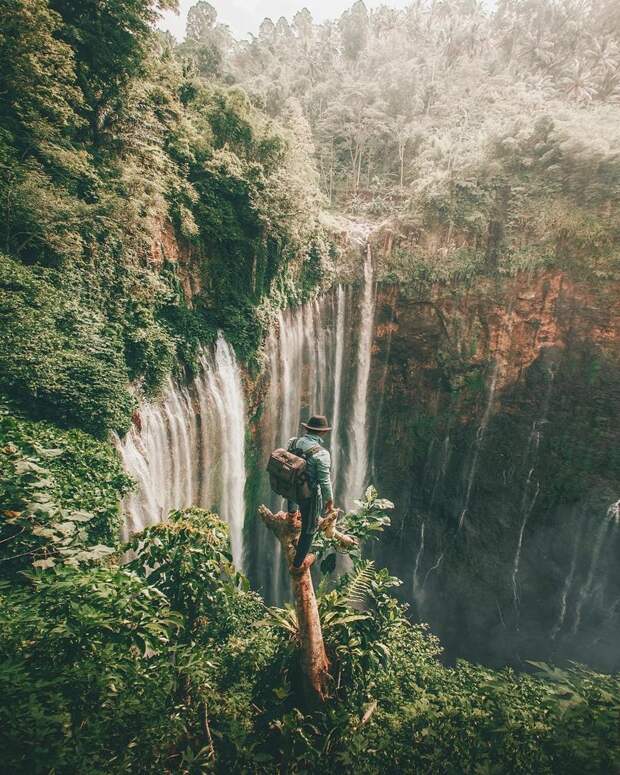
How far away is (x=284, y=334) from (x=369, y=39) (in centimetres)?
4001

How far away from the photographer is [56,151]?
5629 mm

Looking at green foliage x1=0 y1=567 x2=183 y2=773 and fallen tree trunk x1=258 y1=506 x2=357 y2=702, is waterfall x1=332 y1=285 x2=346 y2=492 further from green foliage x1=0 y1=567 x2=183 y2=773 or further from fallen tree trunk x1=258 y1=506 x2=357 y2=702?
green foliage x1=0 y1=567 x2=183 y2=773

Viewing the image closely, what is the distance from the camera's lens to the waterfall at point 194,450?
20.9ft

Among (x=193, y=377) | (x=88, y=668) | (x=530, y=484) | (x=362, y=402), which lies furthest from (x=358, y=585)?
(x=530, y=484)

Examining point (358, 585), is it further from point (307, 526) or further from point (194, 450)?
point (194, 450)

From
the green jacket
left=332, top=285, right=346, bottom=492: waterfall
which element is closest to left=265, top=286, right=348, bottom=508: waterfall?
left=332, top=285, right=346, bottom=492: waterfall

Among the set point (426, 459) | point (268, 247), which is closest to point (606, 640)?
point (426, 459)

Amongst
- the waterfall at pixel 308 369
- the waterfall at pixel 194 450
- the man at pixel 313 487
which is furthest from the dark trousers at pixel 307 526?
the waterfall at pixel 308 369

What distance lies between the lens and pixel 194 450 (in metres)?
8.27

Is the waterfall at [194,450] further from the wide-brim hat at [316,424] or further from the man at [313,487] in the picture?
the wide-brim hat at [316,424]

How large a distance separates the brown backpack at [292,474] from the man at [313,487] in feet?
0.11

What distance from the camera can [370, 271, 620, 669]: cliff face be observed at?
12.8 meters

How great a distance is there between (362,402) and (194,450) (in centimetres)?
831

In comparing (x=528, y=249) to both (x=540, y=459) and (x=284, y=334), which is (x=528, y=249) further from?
(x=284, y=334)
